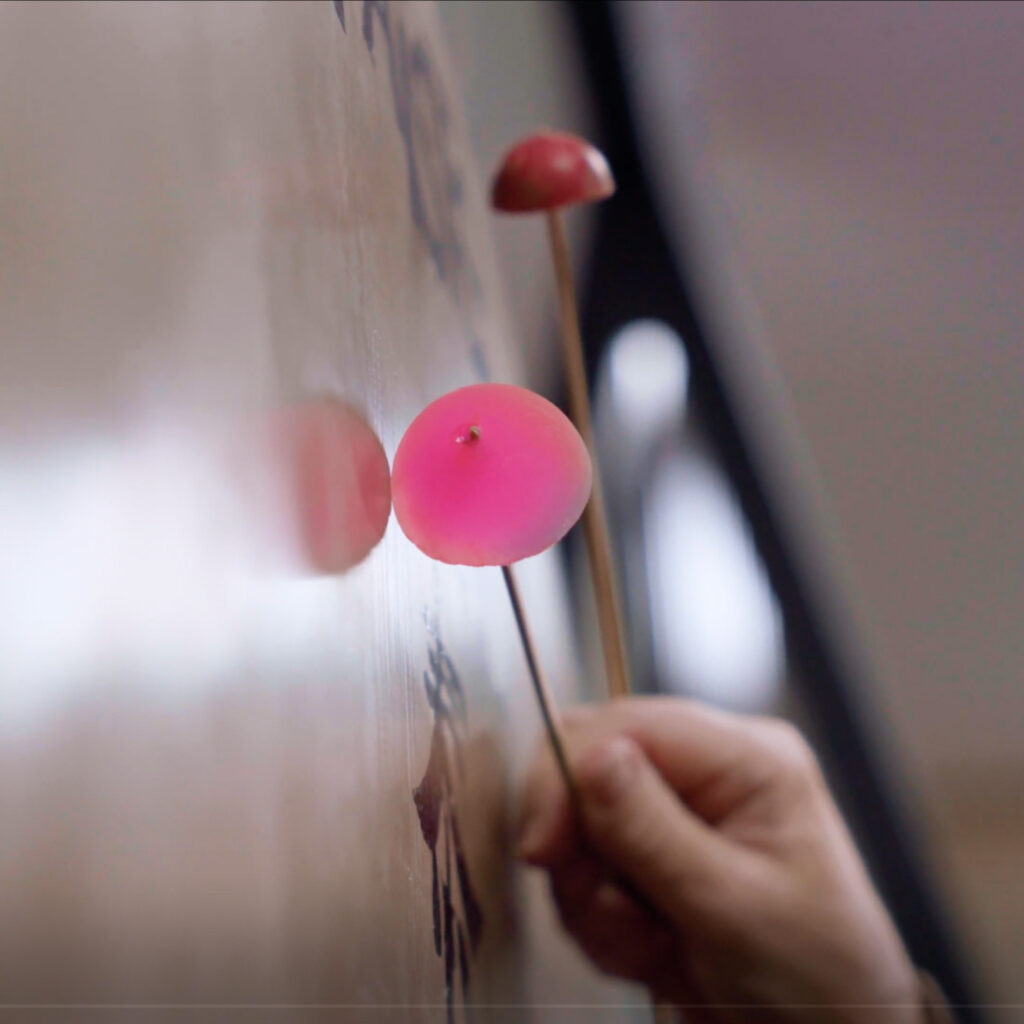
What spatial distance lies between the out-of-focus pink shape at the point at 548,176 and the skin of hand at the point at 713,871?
263mm

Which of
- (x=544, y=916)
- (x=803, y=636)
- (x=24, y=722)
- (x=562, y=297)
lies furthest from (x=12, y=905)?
(x=803, y=636)

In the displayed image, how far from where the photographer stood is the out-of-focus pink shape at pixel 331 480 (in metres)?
0.17

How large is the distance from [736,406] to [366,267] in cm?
68

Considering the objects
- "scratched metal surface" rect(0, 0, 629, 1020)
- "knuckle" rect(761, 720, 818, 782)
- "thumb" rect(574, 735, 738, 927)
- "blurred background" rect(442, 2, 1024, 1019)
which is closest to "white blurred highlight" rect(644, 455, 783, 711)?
"blurred background" rect(442, 2, 1024, 1019)

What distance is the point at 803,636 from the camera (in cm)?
81

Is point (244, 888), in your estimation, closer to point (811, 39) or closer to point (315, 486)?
point (315, 486)

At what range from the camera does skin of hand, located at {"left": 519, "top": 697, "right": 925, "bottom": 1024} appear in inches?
15.4

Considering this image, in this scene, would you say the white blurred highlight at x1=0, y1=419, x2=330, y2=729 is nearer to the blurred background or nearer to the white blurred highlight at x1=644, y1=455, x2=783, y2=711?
the blurred background

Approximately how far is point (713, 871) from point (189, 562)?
329 millimetres

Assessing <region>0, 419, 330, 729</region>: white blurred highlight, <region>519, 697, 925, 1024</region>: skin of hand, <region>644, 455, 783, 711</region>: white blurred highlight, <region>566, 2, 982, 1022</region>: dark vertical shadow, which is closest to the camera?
<region>0, 419, 330, 729</region>: white blurred highlight

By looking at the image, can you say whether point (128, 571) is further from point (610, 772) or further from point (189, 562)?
point (610, 772)

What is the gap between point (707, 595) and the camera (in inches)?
34.3

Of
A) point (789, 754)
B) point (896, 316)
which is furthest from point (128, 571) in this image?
point (896, 316)

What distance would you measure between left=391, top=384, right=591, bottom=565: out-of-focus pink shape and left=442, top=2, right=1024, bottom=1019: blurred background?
367mm
